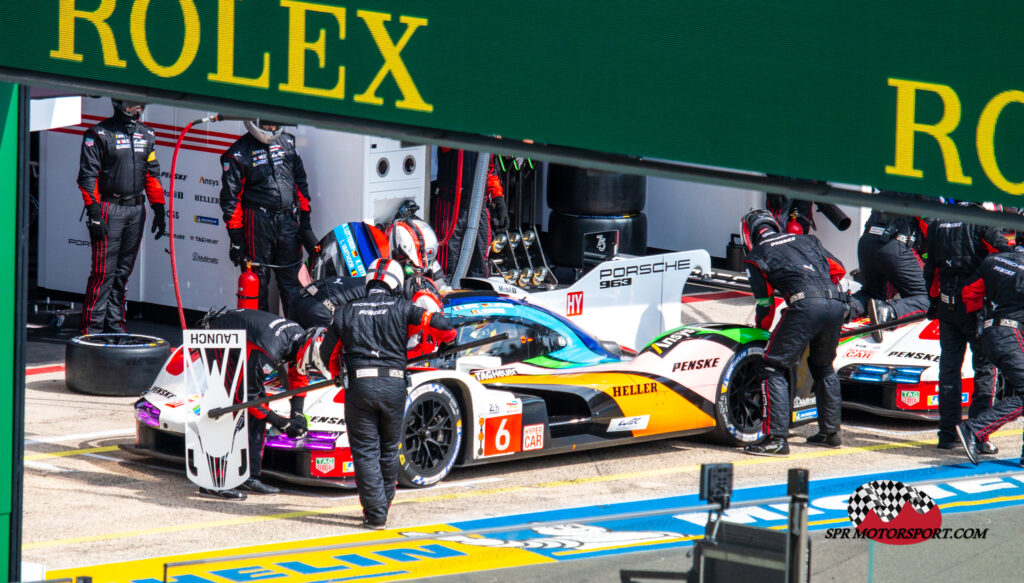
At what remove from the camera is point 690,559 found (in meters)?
5.86

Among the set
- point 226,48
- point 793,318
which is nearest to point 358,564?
point 226,48

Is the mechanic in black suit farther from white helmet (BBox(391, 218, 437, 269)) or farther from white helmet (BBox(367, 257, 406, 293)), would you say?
white helmet (BBox(367, 257, 406, 293))

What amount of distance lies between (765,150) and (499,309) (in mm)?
7117

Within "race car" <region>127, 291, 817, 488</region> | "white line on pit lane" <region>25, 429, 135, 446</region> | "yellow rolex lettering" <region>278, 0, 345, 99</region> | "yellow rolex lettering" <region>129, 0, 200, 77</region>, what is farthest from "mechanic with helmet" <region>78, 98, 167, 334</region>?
"yellow rolex lettering" <region>278, 0, 345, 99</region>

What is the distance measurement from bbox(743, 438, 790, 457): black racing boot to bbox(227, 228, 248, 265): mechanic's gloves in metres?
5.23

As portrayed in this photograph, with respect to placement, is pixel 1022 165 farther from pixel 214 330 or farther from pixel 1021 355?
pixel 1021 355

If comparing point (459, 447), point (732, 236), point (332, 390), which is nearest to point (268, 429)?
point (332, 390)

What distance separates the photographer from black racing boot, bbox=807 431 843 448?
12156 millimetres

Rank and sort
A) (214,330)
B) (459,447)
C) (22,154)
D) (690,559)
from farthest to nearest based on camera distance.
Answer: (459,447), (214,330), (22,154), (690,559)

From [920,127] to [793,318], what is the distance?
711 cm

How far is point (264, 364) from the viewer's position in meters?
10.4

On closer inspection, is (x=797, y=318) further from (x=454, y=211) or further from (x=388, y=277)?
(x=454, y=211)

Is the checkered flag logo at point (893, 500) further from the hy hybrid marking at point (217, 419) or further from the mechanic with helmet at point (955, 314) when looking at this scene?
the mechanic with helmet at point (955, 314)

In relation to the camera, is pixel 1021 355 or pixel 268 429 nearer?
pixel 268 429
